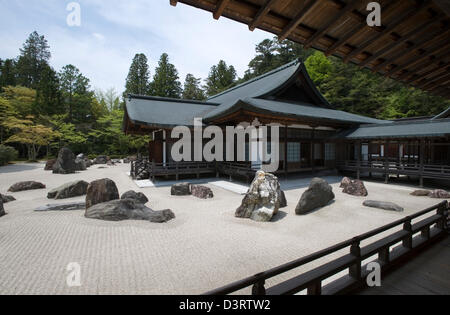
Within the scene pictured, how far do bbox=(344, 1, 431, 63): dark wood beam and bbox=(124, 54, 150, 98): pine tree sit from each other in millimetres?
43506

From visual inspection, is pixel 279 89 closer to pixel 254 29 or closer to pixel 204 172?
pixel 204 172

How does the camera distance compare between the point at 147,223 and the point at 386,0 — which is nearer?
the point at 386,0

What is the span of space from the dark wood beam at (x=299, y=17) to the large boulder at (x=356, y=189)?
8.56 meters

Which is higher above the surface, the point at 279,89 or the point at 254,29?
the point at 279,89

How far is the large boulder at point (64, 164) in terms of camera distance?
53.0 feet

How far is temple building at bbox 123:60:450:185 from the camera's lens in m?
10.9

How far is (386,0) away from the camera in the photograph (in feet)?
7.71

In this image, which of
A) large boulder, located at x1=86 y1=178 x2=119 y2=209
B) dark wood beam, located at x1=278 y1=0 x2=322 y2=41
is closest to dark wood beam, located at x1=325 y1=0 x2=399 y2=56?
dark wood beam, located at x1=278 y1=0 x2=322 y2=41

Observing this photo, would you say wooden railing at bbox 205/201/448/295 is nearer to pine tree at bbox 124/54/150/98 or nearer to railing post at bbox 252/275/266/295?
A: railing post at bbox 252/275/266/295

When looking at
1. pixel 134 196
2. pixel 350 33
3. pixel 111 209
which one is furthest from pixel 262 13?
pixel 134 196

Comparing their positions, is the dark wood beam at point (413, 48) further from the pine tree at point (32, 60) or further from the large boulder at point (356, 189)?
the pine tree at point (32, 60)

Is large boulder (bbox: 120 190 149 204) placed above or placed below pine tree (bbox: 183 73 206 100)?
below

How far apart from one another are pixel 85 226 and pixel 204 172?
881 centimetres
